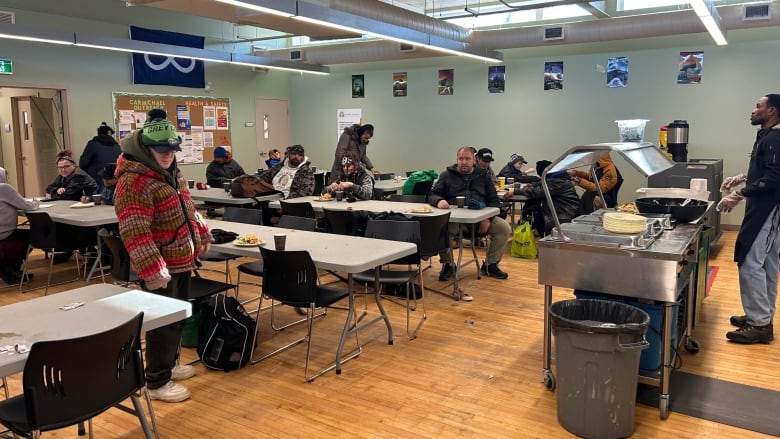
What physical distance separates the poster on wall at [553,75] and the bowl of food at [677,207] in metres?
6.00

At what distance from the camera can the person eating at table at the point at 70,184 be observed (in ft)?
21.5

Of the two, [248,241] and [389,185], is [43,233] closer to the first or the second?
[248,241]

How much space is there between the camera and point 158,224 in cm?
295

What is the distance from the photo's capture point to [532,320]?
453cm

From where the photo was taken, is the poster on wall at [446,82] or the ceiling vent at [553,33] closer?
the ceiling vent at [553,33]

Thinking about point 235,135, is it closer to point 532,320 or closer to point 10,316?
point 532,320

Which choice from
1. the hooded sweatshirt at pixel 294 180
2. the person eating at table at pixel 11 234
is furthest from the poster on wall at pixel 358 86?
the person eating at table at pixel 11 234

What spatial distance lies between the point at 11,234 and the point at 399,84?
7.39 m

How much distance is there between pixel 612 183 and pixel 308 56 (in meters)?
5.98

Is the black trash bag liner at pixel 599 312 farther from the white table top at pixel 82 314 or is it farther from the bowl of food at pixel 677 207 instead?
the white table top at pixel 82 314

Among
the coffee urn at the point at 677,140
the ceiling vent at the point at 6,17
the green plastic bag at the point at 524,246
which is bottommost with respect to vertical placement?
the green plastic bag at the point at 524,246

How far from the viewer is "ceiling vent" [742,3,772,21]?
6962 mm

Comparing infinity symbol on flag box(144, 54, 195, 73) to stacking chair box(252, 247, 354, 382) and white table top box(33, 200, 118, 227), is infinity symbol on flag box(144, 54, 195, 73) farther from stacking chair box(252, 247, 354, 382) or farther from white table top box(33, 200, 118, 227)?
stacking chair box(252, 247, 354, 382)

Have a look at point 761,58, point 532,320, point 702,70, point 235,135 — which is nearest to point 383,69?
point 235,135
